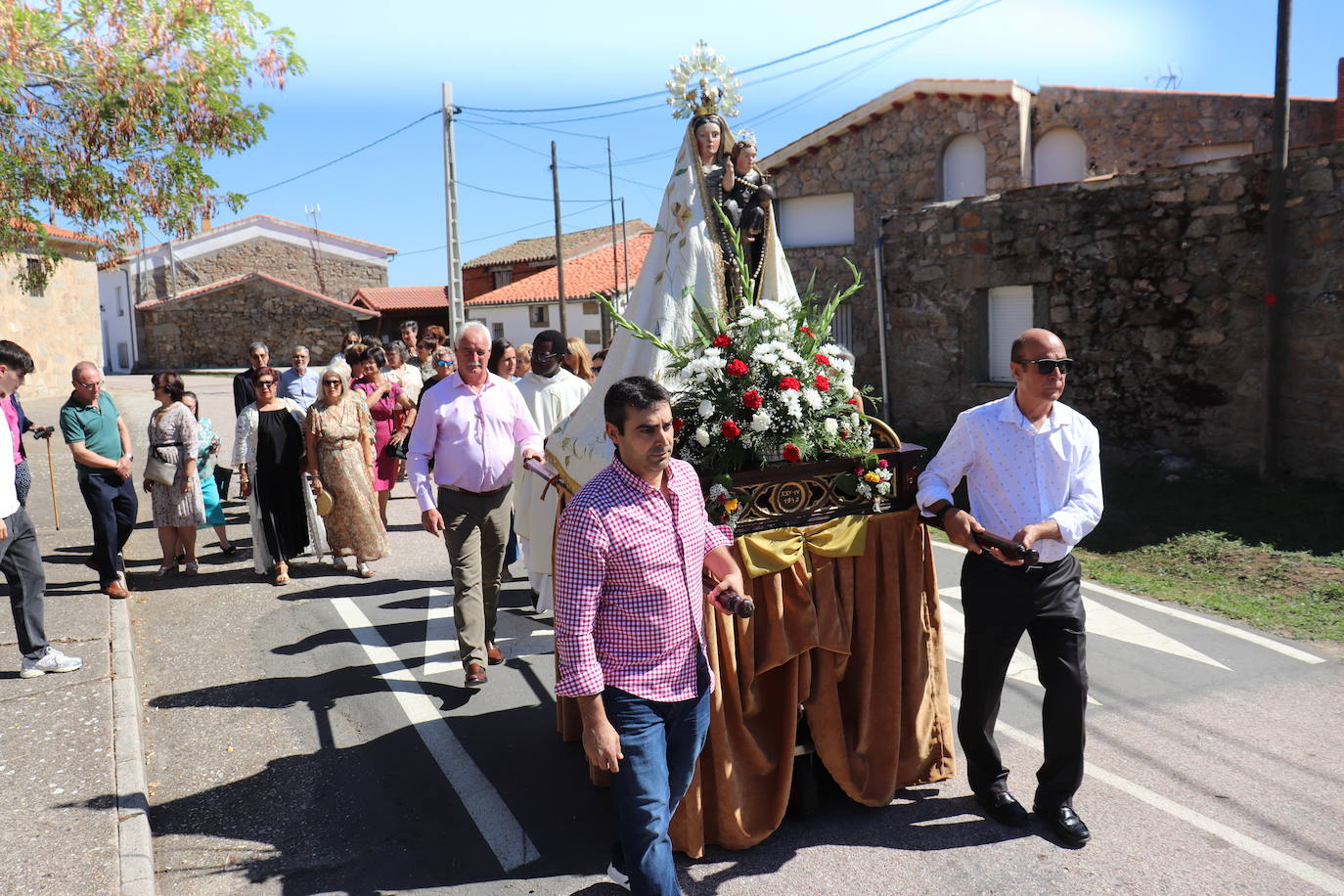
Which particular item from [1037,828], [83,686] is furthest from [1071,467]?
[83,686]

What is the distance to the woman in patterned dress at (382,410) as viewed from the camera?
9.90m

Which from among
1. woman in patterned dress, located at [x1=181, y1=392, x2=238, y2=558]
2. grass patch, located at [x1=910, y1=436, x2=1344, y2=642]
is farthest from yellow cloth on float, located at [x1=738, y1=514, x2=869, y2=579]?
woman in patterned dress, located at [x1=181, y1=392, x2=238, y2=558]

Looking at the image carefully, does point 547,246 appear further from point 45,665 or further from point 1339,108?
point 45,665

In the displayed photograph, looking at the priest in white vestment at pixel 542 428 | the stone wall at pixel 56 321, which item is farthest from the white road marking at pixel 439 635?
the stone wall at pixel 56 321

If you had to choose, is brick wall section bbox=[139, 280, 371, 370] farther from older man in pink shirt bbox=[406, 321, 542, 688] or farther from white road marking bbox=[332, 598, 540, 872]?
older man in pink shirt bbox=[406, 321, 542, 688]

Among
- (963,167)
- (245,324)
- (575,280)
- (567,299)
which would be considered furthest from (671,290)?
(245,324)

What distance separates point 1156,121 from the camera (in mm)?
17266

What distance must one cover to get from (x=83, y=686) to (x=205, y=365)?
45.0 meters

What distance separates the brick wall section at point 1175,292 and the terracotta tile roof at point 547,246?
127 ft

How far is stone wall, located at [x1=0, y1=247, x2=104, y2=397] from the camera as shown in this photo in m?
24.1

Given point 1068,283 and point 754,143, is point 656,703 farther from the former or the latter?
point 1068,283

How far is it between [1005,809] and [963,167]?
53.2 feet

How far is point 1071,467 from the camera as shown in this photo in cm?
400

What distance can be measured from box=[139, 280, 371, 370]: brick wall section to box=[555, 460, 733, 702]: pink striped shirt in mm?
44008
